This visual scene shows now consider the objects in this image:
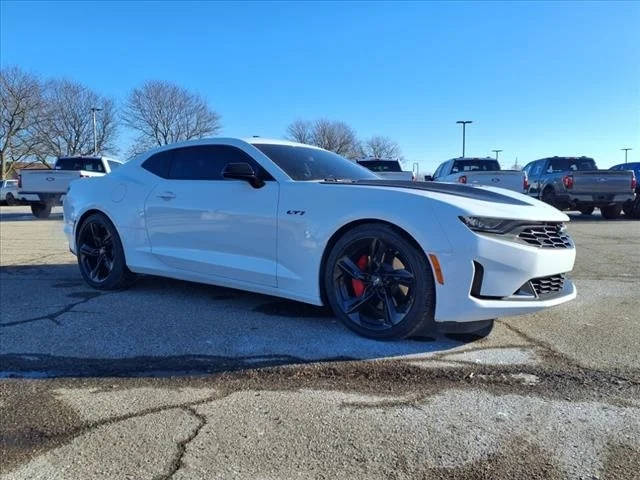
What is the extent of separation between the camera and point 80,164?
18.6m

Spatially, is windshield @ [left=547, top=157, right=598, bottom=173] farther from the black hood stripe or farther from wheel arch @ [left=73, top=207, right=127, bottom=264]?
wheel arch @ [left=73, top=207, right=127, bottom=264]

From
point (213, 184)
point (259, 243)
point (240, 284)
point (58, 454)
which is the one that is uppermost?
point (213, 184)

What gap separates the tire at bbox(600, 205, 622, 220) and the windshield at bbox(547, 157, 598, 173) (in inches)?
85.5

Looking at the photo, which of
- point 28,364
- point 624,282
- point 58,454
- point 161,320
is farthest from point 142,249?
point 624,282

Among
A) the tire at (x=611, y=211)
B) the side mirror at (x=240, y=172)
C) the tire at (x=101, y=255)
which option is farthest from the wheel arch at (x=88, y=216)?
the tire at (x=611, y=211)

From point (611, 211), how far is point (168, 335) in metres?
15.2

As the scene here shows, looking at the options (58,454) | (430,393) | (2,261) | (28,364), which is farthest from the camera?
(2,261)

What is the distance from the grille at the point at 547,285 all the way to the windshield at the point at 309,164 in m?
1.86

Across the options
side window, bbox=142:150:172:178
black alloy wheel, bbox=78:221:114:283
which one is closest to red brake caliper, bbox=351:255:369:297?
side window, bbox=142:150:172:178

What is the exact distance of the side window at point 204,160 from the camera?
5010 mm

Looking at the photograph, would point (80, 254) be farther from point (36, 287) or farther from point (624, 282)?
point (624, 282)

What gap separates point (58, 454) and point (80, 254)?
13.2 feet

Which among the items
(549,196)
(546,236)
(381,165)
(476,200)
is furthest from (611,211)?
(476,200)

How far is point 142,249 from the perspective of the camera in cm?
552
